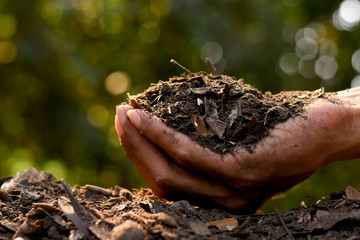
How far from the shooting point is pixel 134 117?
→ 1.59 m

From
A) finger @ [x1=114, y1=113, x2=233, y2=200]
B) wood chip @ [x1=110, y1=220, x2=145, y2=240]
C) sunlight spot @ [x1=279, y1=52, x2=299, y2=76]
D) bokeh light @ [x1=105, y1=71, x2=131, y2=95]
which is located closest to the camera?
wood chip @ [x1=110, y1=220, x2=145, y2=240]

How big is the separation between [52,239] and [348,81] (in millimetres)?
3439

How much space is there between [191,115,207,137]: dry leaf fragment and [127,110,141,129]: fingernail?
258 millimetres

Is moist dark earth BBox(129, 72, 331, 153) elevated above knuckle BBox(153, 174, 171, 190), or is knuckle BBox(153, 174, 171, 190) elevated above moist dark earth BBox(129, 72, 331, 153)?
moist dark earth BBox(129, 72, 331, 153)

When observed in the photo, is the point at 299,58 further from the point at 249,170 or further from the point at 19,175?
the point at 19,175

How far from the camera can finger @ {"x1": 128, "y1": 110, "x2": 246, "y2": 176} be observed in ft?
4.94

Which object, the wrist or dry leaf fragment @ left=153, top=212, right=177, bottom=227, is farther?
the wrist

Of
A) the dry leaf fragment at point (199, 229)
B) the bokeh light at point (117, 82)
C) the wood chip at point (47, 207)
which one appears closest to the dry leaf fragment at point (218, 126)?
the dry leaf fragment at point (199, 229)

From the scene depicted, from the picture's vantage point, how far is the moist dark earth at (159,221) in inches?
45.4

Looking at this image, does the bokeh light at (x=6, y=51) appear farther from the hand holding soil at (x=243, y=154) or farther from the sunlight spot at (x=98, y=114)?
the hand holding soil at (x=243, y=154)

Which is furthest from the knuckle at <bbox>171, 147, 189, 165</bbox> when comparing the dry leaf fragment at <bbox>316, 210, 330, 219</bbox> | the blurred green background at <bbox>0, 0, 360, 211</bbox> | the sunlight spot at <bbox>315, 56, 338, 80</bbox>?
the sunlight spot at <bbox>315, 56, 338, 80</bbox>

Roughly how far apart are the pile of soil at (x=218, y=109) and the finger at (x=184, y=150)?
0.04 meters

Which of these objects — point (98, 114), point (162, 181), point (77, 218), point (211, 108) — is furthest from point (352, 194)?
point (98, 114)

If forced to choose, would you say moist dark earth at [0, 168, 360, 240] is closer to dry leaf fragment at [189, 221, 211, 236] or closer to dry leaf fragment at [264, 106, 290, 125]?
dry leaf fragment at [189, 221, 211, 236]
